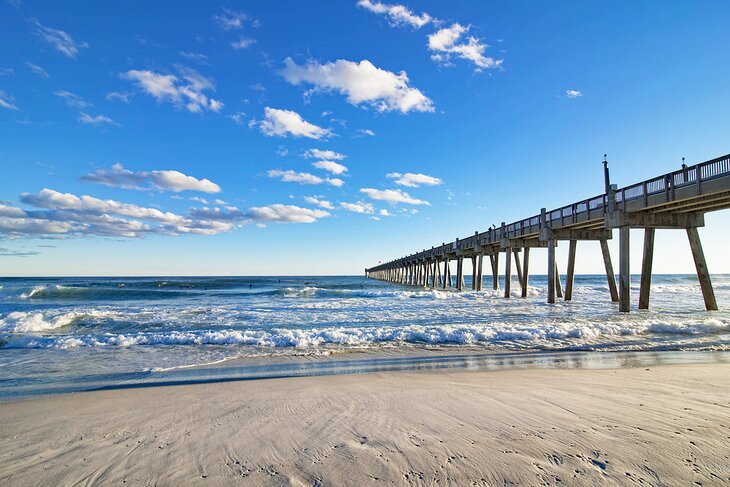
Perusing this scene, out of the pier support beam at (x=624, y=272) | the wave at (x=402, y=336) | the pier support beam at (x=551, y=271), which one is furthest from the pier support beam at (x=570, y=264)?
the wave at (x=402, y=336)

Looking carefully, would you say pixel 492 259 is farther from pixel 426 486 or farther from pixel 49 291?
pixel 49 291

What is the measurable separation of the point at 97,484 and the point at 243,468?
3.56 feet

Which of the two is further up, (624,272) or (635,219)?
(635,219)

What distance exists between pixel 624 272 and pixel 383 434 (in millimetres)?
17549

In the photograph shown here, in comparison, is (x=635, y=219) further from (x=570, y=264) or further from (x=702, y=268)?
(x=570, y=264)

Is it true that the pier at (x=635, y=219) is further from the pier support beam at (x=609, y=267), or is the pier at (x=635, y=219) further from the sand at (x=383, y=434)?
the sand at (x=383, y=434)

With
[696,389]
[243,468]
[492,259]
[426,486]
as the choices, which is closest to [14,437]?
[243,468]

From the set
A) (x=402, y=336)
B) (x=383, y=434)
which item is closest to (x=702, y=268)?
(x=402, y=336)

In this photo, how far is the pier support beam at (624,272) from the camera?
16625mm

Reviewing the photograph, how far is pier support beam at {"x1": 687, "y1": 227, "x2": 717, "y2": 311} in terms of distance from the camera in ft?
53.9

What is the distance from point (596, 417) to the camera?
394 centimetres

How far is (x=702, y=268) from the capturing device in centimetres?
1642

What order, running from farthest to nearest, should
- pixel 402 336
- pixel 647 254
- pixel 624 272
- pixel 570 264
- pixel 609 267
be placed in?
pixel 570 264 < pixel 609 267 < pixel 647 254 < pixel 624 272 < pixel 402 336

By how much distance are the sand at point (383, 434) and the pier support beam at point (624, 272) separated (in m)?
12.6
